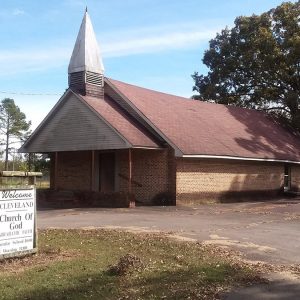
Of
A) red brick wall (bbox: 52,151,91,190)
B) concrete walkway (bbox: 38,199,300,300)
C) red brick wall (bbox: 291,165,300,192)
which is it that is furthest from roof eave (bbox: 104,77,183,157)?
red brick wall (bbox: 291,165,300,192)

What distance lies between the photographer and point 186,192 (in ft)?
81.8

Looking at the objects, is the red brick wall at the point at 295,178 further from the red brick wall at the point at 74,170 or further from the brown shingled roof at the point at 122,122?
the red brick wall at the point at 74,170

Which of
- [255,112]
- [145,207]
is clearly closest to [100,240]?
[145,207]

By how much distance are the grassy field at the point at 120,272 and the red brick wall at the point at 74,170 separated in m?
16.8

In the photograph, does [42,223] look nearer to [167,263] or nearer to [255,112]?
[167,263]

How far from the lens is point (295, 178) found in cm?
3356

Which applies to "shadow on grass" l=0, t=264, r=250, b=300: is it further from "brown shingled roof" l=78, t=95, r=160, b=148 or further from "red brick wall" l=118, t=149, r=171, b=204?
"red brick wall" l=118, t=149, r=171, b=204

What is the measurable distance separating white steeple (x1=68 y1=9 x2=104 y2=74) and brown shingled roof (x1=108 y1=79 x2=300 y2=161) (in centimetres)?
117

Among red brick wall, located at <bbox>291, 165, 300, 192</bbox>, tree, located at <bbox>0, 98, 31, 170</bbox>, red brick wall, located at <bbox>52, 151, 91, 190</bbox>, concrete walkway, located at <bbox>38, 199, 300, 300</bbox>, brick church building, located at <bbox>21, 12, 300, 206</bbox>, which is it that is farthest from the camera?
tree, located at <bbox>0, 98, 31, 170</bbox>

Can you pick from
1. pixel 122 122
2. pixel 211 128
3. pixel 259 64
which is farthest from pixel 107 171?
pixel 259 64

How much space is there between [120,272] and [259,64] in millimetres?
33733

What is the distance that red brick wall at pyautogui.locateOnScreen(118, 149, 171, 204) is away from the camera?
81.7 feet

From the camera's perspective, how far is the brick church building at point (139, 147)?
80.5ft

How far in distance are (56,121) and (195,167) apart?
7.52 metres
